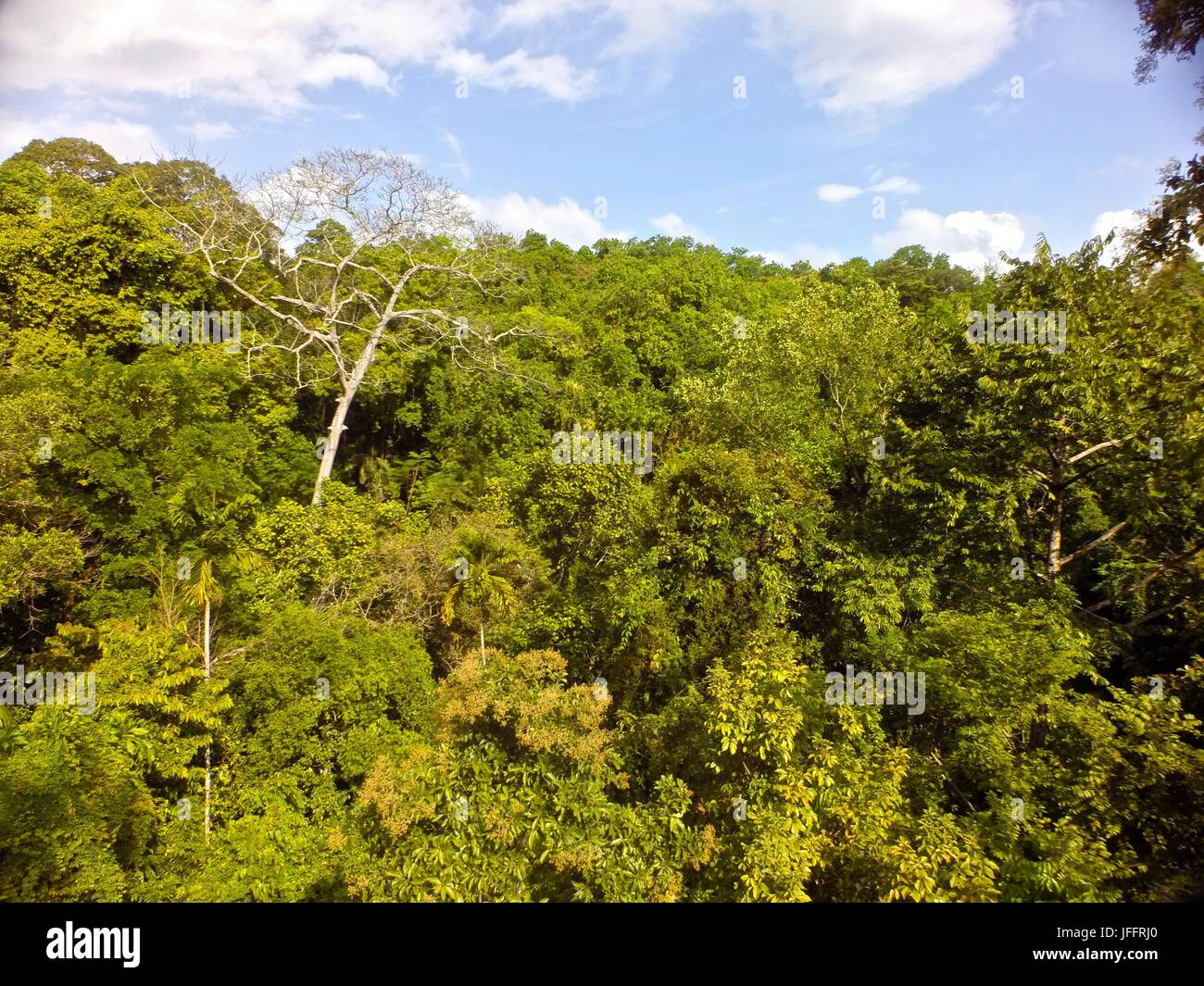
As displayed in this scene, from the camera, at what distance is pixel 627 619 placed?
1183 cm

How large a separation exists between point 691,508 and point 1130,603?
6848mm

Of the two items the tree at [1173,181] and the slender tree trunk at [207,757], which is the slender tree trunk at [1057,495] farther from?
the slender tree trunk at [207,757]

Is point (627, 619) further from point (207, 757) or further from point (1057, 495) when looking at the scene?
point (207, 757)

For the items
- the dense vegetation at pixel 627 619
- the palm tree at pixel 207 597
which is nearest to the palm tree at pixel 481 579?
the dense vegetation at pixel 627 619

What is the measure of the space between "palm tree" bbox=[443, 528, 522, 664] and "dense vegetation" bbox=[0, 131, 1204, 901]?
96 millimetres

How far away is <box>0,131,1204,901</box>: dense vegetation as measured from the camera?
648cm

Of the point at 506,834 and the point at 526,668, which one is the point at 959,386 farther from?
the point at 506,834

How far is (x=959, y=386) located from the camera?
10.8 meters

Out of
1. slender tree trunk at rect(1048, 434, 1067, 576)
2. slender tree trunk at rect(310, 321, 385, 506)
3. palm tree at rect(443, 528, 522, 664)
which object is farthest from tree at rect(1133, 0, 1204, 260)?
slender tree trunk at rect(310, 321, 385, 506)

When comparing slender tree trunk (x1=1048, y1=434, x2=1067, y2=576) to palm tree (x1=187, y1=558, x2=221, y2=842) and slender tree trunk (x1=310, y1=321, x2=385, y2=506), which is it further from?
slender tree trunk (x1=310, y1=321, x2=385, y2=506)

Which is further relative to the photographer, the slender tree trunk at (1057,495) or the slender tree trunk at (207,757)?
the slender tree trunk at (207,757)

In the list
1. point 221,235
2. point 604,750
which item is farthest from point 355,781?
point 221,235

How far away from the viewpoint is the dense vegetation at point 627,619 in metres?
6.48

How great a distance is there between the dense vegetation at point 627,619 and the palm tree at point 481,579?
0.10 meters
